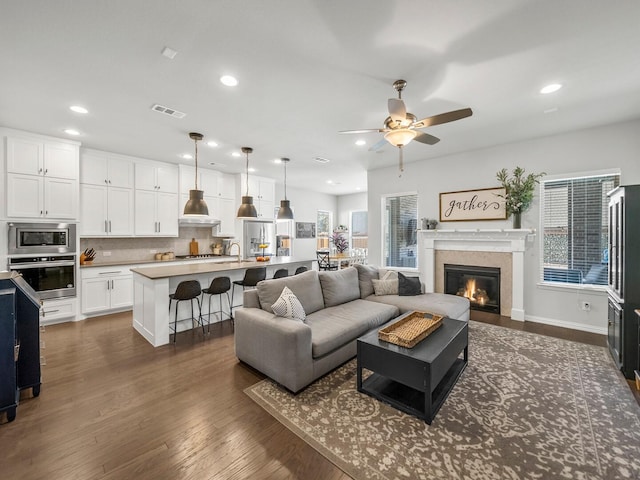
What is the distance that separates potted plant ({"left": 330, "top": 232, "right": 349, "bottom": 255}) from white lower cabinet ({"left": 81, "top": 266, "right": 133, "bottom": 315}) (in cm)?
617

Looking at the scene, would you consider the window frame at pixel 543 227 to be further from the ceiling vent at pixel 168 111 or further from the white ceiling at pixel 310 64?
the ceiling vent at pixel 168 111

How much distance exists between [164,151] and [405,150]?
4.41m

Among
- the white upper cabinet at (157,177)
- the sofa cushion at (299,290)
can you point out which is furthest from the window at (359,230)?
the sofa cushion at (299,290)

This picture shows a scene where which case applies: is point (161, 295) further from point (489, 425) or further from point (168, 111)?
point (489, 425)

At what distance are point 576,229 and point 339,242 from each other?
6327 mm

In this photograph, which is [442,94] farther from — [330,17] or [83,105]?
[83,105]

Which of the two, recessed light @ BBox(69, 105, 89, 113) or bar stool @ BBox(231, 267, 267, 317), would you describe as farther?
bar stool @ BBox(231, 267, 267, 317)

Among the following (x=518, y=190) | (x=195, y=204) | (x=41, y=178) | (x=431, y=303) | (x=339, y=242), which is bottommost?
(x=431, y=303)

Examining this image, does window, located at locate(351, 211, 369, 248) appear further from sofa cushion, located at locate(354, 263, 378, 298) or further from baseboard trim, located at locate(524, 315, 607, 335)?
baseboard trim, located at locate(524, 315, 607, 335)

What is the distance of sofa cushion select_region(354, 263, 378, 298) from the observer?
14.1 feet

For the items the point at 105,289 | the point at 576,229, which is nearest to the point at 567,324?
the point at 576,229

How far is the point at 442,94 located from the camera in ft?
10.0

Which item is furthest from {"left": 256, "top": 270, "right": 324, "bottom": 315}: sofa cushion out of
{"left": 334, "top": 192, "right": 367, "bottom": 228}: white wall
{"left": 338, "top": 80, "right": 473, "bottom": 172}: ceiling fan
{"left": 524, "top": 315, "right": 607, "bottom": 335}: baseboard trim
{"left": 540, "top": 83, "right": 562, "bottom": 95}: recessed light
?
{"left": 334, "top": 192, "right": 367, "bottom": 228}: white wall

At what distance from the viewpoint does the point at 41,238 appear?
4309 millimetres
